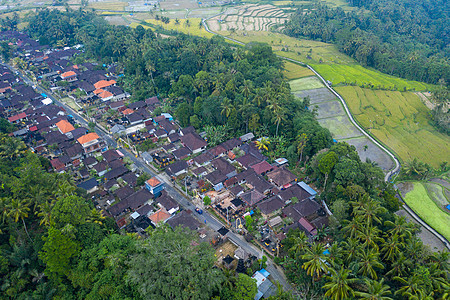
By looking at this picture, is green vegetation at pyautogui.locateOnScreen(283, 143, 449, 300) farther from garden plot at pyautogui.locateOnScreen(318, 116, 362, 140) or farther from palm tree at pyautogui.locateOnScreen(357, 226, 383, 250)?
garden plot at pyautogui.locateOnScreen(318, 116, 362, 140)

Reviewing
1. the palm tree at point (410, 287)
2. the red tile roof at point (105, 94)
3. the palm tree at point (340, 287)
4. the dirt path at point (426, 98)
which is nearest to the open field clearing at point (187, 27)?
the red tile roof at point (105, 94)

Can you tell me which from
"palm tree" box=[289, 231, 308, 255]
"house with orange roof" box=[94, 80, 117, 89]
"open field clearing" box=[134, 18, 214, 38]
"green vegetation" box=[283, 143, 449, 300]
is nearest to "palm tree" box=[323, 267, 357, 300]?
"green vegetation" box=[283, 143, 449, 300]

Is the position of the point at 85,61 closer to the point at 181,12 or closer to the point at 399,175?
the point at 181,12

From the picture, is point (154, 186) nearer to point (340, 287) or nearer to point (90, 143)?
point (90, 143)

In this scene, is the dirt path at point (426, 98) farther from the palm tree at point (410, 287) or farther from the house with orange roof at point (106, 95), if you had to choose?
the house with orange roof at point (106, 95)

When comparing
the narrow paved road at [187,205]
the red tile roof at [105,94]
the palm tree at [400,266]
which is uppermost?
the palm tree at [400,266]

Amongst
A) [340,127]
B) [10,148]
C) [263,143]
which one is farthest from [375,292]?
[10,148]

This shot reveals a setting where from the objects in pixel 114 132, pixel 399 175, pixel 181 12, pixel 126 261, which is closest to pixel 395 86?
pixel 399 175
